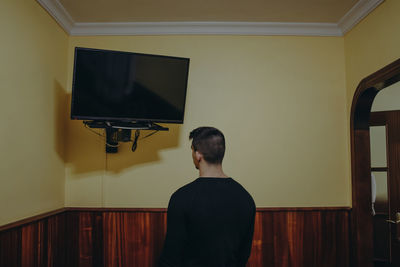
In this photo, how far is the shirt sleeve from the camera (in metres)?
1.43

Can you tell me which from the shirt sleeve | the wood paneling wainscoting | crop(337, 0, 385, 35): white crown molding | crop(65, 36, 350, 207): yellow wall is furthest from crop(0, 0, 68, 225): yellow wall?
crop(337, 0, 385, 35): white crown molding

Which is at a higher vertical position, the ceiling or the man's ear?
the ceiling

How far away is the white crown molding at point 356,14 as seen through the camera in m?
2.30

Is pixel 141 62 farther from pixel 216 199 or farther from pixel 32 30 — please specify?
pixel 216 199

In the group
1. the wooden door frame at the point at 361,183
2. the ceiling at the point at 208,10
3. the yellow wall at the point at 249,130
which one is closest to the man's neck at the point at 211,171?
the yellow wall at the point at 249,130

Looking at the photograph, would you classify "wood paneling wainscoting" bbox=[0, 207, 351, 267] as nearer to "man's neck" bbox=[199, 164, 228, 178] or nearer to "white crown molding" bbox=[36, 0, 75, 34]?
"man's neck" bbox=[199, 164, 228, 178]

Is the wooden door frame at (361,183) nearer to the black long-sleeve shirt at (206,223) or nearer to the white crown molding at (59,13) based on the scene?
the black long-sleeve shirt at (206,223)

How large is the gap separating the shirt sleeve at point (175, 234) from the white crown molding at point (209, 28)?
67.9 inches

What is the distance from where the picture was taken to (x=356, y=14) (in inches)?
97.9

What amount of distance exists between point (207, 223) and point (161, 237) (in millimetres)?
1291

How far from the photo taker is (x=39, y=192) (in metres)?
2.22

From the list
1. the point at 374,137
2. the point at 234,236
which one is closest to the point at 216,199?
the point at 234,236

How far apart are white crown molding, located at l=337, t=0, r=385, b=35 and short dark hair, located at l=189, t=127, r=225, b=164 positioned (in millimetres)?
1613

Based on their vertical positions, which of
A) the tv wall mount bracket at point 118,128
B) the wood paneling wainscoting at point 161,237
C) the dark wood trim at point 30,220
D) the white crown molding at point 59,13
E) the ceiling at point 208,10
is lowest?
the wood paneling wainscoting at point 161,237
